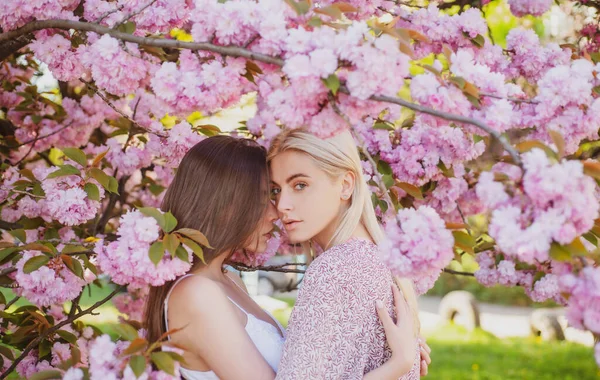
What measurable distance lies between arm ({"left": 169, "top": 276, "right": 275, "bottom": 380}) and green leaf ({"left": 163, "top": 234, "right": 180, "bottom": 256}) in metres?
0.44

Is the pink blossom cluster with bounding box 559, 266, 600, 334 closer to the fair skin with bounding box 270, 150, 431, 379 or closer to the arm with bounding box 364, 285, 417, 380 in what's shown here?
the arm with bounding box 364, 285, 417, 380

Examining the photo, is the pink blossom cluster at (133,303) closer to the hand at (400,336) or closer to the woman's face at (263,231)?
the woman's face at (263,231)

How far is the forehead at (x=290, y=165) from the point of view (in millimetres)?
2578

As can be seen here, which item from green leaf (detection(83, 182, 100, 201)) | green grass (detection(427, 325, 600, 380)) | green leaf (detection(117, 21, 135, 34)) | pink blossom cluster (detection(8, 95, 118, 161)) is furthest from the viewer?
green grass (detection(427, 325, 600, 380))

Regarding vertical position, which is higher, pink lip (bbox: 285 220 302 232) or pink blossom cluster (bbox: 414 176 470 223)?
pink blossom cluster (bbox: 414 176 470 223)

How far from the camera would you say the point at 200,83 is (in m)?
2.06

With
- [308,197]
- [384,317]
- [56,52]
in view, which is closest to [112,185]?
[56,52]

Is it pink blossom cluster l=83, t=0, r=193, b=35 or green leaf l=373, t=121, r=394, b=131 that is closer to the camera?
pink blossom cluster l=83, t=0, r=193, b=35

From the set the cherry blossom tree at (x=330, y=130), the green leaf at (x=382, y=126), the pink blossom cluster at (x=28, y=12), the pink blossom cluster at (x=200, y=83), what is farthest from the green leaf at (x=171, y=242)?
the green leaf at (x=382, y=126)

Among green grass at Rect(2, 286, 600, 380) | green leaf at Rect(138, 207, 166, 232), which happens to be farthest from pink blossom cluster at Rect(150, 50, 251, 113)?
green grass at Rect(2, 286, 600, 380)

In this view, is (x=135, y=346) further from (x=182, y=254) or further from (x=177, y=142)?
(x=177, y=142)

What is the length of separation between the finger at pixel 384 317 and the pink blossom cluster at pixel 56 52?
138 centimetres

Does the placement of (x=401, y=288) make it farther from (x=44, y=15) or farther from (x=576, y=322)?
(x=44, y=15)

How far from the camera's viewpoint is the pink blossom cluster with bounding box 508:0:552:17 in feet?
→ 10.7
